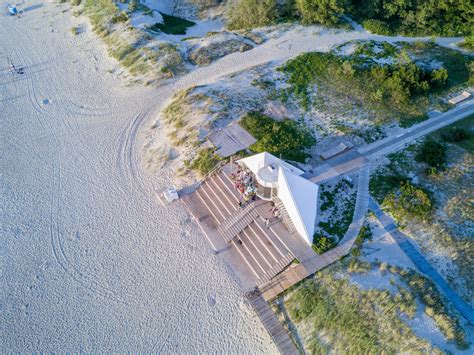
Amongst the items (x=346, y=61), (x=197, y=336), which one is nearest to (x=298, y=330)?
(x=197, y=336)

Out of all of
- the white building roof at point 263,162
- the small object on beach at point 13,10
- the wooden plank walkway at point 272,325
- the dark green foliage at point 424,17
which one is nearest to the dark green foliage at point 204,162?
the white building roof at point 263,162

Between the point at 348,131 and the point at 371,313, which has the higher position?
the point at 348,131

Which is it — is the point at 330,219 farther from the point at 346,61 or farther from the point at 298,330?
the point at 346,61

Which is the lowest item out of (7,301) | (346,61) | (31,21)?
(7,301)

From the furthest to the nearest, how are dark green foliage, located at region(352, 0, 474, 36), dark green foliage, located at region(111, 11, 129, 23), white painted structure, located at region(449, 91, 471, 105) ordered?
dark green foliage, located at region(111, 11, 129, 23), dark green foliage, located at region(352, 0, 474, 36), white painted structure, located at region(449, 91, 471, 105)

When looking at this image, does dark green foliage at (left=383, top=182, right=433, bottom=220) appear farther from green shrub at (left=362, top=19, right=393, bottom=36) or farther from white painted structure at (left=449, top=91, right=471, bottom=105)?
green shrub at (left=362, top=19, right=393, bottom=36)

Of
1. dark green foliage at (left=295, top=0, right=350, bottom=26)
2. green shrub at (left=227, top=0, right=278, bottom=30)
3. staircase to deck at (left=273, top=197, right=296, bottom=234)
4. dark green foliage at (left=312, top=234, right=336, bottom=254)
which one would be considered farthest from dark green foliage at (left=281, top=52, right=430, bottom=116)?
dark green foliage at (left=312, top=234, right=336, bottom=254)
